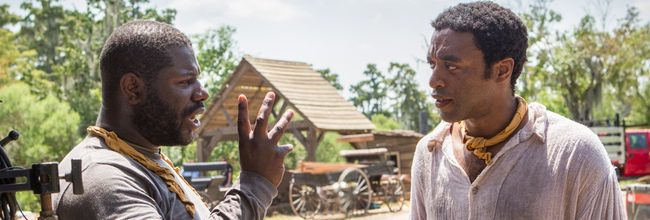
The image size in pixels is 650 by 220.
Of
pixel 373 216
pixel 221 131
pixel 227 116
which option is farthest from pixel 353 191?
pixel 221 131

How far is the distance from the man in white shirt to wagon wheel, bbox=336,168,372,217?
14300 mm

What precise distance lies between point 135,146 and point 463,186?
141cm

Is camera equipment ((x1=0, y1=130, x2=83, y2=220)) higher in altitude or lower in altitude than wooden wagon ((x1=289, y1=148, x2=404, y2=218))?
higher

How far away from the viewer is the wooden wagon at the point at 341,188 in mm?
17672

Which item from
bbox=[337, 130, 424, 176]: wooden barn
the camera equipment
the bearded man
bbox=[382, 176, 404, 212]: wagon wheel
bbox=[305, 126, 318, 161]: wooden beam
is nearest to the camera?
the camera equipment

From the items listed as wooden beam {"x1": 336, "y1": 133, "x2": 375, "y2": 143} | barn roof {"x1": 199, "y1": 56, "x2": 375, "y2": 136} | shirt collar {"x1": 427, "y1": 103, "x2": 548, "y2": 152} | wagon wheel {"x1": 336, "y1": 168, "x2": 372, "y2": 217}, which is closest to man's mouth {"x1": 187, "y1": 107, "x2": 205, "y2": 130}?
shirt collar {"x1": 427, "y1": 103, "x2": 548, "y2": 152}

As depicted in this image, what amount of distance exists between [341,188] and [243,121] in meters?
15.5

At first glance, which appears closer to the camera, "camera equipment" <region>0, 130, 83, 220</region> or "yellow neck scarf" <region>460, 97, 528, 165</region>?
"camera equipment" <region>0, 130, 83, 220</region>

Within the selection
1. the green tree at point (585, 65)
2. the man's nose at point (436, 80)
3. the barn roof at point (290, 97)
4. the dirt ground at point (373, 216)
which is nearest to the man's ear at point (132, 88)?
the man's nose at point (436, 80)

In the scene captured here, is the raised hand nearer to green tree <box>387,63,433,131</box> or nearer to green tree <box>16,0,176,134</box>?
green tree <box>16,0,176,134</box>

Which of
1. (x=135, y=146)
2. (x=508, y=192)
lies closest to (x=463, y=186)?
(x=508, y=192)

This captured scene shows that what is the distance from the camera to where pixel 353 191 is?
1788cm

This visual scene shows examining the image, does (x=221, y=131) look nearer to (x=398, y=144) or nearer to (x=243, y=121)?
(x=398, y=144)

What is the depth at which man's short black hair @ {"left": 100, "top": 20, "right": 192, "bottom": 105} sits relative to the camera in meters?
2.33
